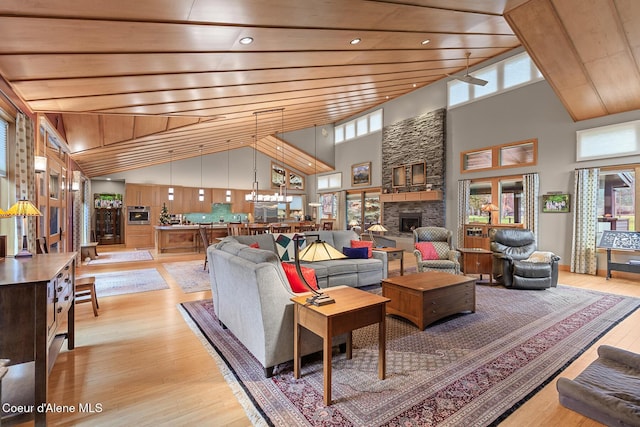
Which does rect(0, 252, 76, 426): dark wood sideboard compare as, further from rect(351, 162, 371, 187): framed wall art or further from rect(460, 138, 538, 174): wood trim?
rect(351, 162, 371, 187): framed wall art

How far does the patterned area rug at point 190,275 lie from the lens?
5.12m

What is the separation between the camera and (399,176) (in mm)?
10336

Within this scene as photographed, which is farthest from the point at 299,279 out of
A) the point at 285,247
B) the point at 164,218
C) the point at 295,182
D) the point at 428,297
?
the point at 295,182

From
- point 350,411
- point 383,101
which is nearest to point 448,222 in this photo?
point 383,101

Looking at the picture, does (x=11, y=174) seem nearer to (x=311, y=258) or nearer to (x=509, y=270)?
(x=311, y=258)

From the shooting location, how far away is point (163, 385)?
2.26m

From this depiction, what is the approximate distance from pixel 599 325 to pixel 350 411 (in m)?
3.42

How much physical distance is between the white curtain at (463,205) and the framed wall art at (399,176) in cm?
205

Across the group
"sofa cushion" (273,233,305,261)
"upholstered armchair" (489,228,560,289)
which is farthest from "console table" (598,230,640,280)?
"sofa cushion" (273,233,305,261)

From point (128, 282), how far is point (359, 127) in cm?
991

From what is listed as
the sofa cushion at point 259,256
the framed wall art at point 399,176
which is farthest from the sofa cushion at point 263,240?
the framed wall art at point 399,176

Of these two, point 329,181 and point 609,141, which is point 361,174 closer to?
point 329,181

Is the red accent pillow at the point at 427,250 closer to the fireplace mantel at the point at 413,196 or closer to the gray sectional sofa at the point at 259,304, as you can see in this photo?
the gray sectional sofa at the point at 259,304

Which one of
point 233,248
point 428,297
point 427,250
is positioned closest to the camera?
point 233,248
